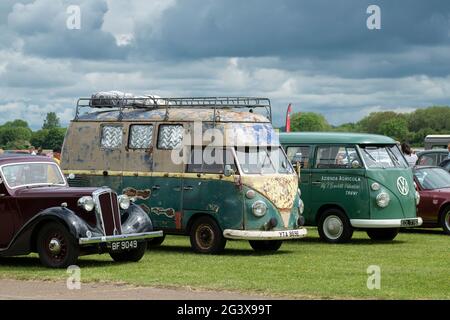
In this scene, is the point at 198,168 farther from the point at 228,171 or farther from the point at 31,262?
the point at 31,262

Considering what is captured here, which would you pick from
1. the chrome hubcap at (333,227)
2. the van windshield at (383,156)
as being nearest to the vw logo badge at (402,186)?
the van windshield at (383,156)

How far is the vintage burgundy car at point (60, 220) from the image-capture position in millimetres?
17266

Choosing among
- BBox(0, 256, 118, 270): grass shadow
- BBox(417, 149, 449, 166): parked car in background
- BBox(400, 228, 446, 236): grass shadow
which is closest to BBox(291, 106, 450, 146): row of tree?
BBox(417, 149, 449, 166): parked car in background

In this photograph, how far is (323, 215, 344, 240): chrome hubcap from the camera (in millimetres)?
22844

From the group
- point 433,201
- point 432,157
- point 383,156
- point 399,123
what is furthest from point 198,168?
point 399,123

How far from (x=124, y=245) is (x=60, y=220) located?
1200 mm

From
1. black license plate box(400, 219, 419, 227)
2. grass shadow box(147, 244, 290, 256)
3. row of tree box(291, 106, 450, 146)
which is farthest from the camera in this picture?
row of tree box(291, 106, 450, 146)

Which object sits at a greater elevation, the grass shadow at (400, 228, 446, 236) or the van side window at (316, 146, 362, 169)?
the van side window at (316, 146, 362, 169)

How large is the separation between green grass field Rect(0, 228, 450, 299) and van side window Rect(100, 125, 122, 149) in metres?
2.27

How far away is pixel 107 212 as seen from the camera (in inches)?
701

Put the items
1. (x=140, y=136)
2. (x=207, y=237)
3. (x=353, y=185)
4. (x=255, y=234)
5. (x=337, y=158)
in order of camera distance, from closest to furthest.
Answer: (x=255, y=234), (x=207, y=237), (x=140, y=136), (x=353, y=185), (x=337, y=158)

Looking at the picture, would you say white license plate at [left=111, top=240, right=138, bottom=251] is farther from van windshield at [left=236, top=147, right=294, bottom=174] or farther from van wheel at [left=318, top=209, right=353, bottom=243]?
van wheel at [left=318, top=209, right=353, bottom=243]

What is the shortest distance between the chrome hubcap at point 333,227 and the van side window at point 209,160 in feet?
12.8
